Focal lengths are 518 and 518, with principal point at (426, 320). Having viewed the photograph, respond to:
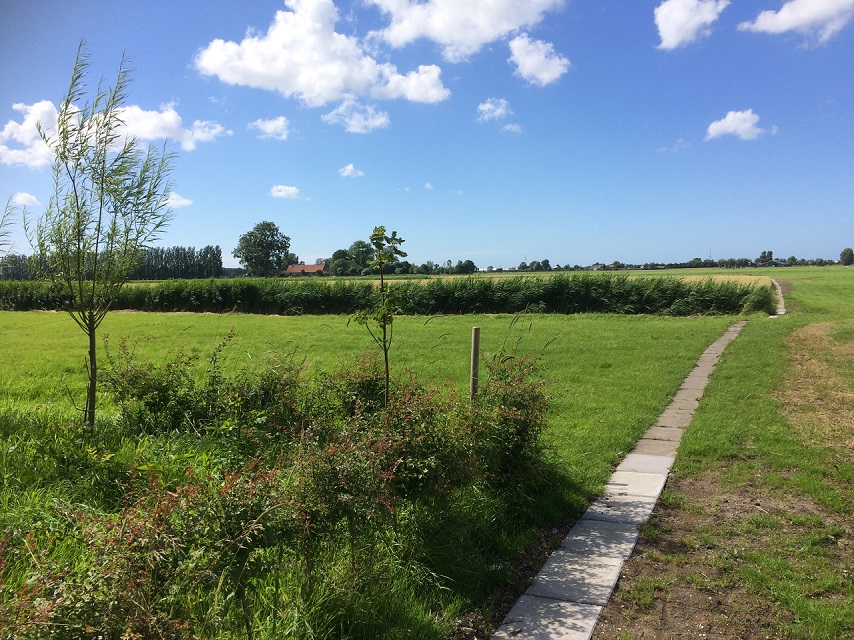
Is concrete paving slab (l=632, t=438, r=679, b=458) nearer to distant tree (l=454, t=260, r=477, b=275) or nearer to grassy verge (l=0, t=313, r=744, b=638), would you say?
grassy verge (l=0, t=313, r=744, b=638)

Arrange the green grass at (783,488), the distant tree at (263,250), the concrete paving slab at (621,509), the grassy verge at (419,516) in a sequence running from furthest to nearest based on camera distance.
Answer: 1. the distant tree at (263,250)
2. the concrete paving slab at (621,509)
3. the green grass at (783,488)
4. the grassy verge at (419,516)

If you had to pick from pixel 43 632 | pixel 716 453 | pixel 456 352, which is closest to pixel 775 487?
pixel 716 453

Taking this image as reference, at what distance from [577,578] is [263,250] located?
6316 cm

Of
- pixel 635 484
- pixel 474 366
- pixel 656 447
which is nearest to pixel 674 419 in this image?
pixel 656 447

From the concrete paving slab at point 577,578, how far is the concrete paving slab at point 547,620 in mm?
74

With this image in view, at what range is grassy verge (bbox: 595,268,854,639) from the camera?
117 inches

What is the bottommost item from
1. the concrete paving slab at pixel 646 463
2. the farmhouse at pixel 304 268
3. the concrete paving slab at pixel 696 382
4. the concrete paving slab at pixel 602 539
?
the concrete paving slab at pixel 602 539

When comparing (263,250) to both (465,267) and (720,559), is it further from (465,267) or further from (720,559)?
(720,559)

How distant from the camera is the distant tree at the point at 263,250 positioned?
62.2 m

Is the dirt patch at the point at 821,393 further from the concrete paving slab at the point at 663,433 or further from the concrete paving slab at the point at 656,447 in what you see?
the concrete paving slab at the point at 656,447

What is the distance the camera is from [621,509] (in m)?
4.46

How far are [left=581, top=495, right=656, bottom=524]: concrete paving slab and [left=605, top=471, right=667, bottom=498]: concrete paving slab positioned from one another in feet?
0.37

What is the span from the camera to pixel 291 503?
7.59 ft

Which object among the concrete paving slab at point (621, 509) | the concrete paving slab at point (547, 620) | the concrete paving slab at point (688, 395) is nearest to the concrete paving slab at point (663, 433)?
the concrete paving slab at point (688, 395)
